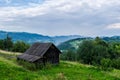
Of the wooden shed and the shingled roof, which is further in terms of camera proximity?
the shingled roof

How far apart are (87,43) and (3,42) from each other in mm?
40192

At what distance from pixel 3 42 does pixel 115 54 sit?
1955 inches

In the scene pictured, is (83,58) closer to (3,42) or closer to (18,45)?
(18,45)

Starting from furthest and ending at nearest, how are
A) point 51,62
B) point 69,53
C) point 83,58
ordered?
point 69,53
point 83,58
point 51,62

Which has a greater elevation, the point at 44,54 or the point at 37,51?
the point at 37,51

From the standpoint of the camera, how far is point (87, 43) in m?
99.3

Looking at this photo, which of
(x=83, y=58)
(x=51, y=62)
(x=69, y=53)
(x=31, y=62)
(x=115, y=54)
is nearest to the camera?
(x=31, y=62)

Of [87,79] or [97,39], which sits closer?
[87,79]

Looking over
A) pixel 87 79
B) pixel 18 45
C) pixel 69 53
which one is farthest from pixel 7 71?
pixel 69 53

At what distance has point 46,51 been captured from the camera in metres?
62.8

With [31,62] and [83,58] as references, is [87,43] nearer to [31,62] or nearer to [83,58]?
[83,58]

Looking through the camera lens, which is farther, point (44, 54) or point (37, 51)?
point (37, 51)

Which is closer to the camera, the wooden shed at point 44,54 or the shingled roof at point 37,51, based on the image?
the wooden shed at point 44,54

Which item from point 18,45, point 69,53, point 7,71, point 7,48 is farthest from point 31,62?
point 69,53
